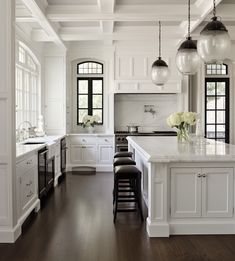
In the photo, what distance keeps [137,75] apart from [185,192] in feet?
16.4

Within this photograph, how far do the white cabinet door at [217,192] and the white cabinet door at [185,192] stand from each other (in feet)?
0.23

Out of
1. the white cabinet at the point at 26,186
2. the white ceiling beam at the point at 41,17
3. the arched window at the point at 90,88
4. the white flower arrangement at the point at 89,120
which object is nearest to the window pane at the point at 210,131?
the arched window at the point at 90,88

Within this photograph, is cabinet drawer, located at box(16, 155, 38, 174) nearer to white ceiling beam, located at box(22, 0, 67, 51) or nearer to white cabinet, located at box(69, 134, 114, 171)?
white ceiling beam, located at box(22, 0, 67, 51)

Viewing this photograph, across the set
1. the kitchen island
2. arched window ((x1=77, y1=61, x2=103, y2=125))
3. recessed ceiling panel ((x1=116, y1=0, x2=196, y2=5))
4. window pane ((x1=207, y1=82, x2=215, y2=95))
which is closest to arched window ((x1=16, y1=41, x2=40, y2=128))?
arched window ((x1=77, y1=61, x2=103, y2=125))

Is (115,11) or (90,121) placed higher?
(115,11)

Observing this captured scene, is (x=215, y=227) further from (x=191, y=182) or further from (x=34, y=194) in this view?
(x=34, y=194)

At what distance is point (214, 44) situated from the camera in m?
3.43

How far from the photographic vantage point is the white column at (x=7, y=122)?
12.2ft

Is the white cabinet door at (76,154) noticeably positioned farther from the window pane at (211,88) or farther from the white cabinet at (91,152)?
the window pane at (211,88)

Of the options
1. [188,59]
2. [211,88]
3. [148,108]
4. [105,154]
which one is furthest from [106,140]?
[188,59]

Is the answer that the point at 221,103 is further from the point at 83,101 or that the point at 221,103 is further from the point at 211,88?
the point at 83,101

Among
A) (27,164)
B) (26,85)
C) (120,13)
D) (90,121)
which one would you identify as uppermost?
(120,13)

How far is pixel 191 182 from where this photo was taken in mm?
3898

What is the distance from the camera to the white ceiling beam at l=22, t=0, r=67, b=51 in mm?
5031
